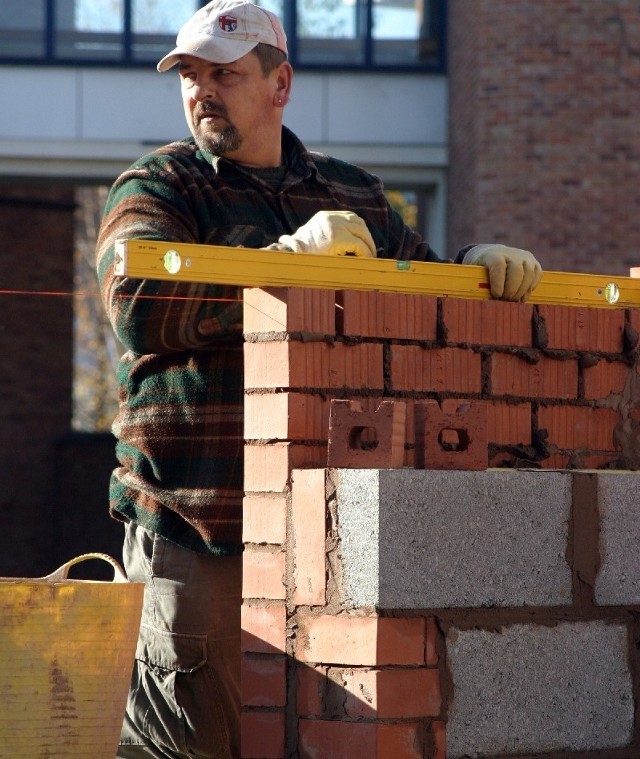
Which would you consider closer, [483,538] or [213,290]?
[483,538]

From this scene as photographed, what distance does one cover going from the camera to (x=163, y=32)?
533 inches

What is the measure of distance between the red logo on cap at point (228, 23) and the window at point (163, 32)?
10094 millimetres

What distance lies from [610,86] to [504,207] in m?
1.44

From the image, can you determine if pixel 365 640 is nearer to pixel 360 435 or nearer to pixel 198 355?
pixel 360 435

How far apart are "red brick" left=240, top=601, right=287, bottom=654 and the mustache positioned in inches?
47.4

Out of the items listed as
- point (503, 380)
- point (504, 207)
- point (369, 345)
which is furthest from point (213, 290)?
point (504, 207)

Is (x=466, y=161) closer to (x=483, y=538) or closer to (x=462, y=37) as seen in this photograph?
(x=462, y=37)

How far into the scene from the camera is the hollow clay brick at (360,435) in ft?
8.81

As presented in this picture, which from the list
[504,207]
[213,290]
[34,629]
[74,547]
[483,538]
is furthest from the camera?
[74,547]

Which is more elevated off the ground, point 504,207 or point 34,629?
point 504,207

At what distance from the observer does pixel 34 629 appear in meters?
2.55

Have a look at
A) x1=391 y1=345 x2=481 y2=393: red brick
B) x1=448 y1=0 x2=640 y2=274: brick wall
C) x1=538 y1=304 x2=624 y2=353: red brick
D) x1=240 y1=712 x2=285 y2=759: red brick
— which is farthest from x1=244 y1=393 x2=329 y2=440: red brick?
x1=448 y1=0 x2=640 y2=274: brick wall

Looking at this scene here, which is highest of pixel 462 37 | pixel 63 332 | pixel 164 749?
pixel 462 37

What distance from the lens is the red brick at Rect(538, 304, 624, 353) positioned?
127 inches
